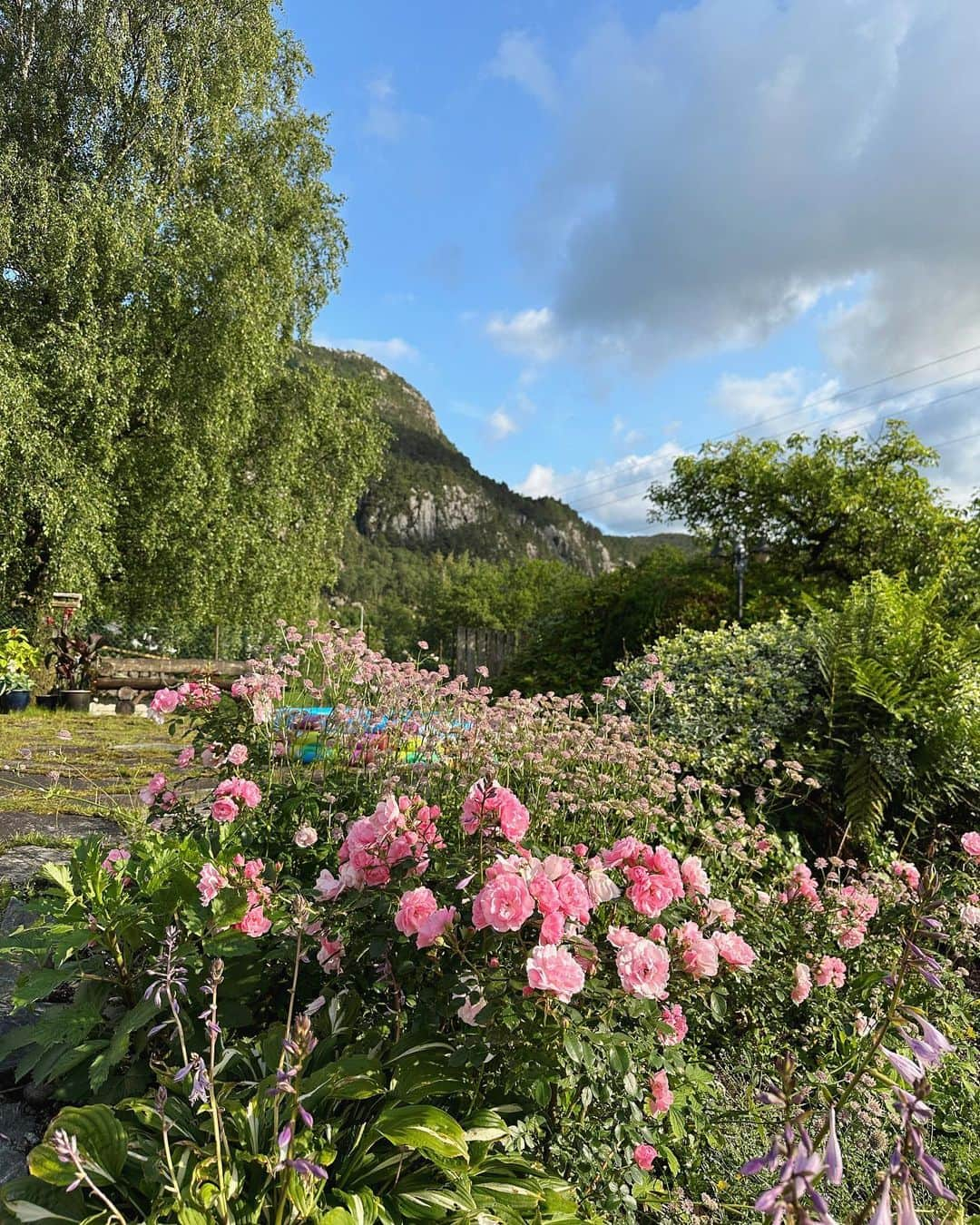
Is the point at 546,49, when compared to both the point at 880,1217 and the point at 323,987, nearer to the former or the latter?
the point at 323,987

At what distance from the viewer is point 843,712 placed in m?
4.07

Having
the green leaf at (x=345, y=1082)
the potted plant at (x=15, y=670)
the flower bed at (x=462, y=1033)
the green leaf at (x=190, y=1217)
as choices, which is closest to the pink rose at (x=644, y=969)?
the flower bed at (x=462, y=1033)

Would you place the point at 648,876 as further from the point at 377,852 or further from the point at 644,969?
the point at 377,852

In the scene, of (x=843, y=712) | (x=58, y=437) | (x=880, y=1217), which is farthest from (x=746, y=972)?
(x=58, y=437)

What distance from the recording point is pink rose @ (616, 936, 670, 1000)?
1252 mm

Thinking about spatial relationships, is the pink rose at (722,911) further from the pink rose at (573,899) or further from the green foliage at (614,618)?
the green foliage at (614,618)

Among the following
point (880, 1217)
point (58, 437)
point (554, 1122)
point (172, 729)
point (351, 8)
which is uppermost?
point (351, 8)

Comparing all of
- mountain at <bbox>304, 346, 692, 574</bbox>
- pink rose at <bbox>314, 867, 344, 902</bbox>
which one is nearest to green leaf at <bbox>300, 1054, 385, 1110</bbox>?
pink rose at <bbox>314, 867, 344, 902</bbox>

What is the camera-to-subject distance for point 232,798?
6.36 ft

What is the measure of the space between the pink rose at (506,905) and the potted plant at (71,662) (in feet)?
31.1

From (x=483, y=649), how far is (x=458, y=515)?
7205 cm

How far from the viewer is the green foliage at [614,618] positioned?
7.77m

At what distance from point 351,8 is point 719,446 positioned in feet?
18.8

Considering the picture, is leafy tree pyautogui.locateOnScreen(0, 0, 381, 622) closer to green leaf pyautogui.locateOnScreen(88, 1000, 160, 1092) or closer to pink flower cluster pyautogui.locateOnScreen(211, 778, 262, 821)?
pink flower cluster pyautogui.locateOnScreen(211, 778, 262, 821)
